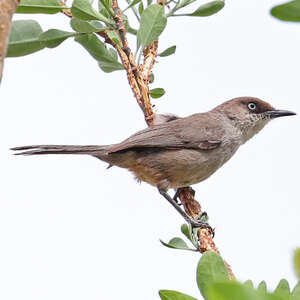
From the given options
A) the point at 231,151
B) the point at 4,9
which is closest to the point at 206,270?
the point at 4,9

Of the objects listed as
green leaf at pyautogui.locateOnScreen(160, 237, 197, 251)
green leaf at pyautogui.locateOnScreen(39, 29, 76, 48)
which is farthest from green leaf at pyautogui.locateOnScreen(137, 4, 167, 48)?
green leaf at pyautogui.locateOnScreen(160, 237, 197, 251)

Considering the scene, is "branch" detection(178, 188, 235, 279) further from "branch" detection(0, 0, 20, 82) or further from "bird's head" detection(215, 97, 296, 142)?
"branch" detection(0, 0, 20, 82)

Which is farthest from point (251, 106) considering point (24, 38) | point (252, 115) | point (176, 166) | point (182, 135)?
point (24, 38)

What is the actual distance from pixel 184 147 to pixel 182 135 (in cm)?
14

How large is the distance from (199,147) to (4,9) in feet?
15.5

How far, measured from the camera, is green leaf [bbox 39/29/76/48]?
3.62 meters

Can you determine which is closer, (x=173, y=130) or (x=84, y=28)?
(x=84, y=28)

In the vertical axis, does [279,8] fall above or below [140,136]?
below

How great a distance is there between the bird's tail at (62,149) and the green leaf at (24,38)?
114cm

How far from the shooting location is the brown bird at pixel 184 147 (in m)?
5.73

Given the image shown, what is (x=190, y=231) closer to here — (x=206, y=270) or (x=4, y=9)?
(x=206, y=270)

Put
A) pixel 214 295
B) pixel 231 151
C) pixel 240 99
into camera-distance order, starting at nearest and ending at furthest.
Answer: pixel 214 295 < pixel 231 151 < pixel 240 99

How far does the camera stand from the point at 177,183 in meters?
5.79

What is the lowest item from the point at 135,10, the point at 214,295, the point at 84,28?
the point at 214,295
